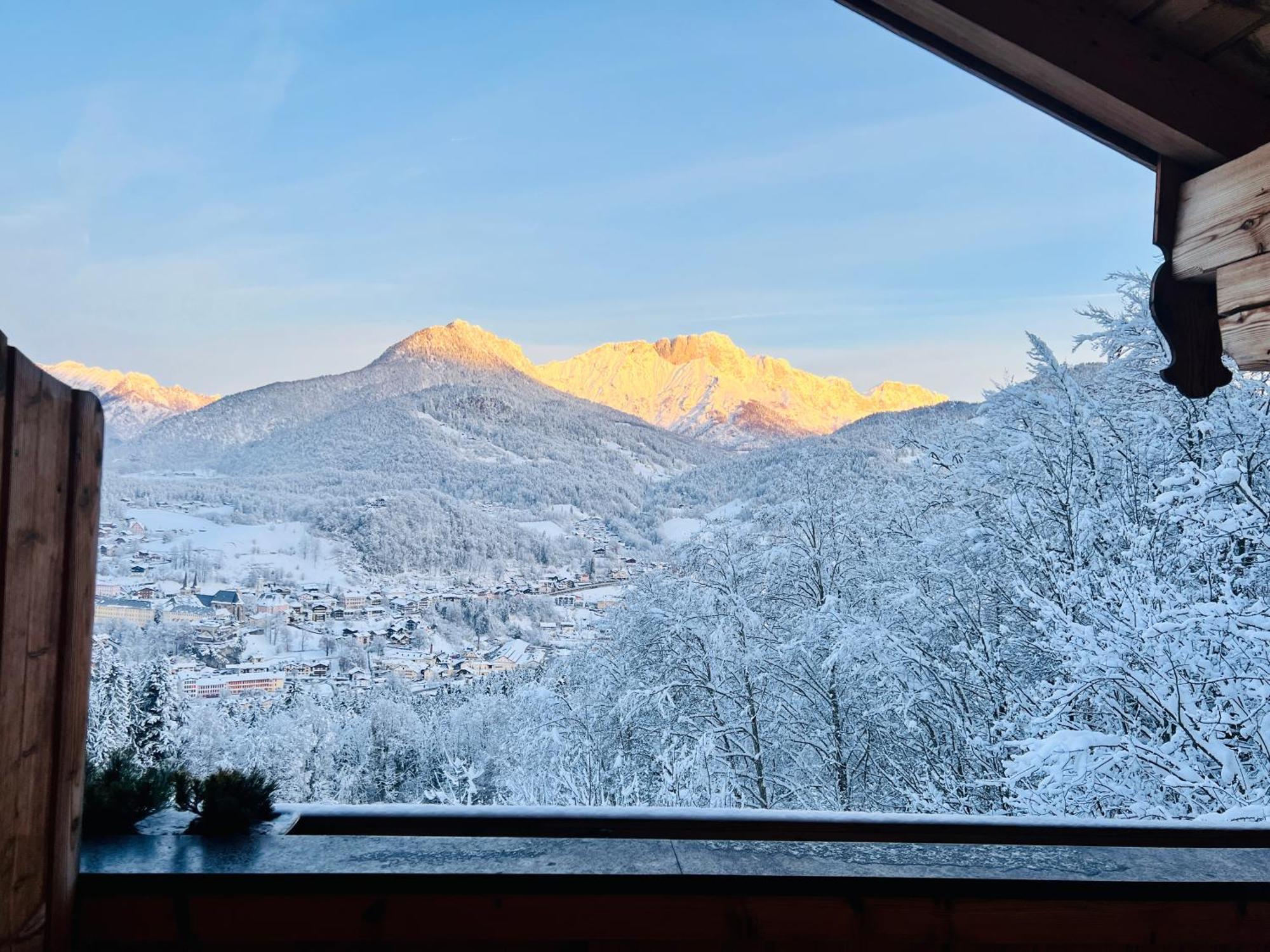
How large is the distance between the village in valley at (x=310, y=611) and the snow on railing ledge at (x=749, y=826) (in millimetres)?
7813

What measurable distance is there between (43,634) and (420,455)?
1639cm

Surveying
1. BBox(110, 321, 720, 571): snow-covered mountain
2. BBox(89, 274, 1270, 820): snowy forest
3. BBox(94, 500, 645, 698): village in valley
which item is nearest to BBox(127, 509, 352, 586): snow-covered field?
BBox(94, 500, 645, 698): village in valley

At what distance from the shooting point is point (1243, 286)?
1293 mm

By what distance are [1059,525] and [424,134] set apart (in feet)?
59.3

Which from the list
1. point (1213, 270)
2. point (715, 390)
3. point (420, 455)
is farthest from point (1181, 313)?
point (420, 455)

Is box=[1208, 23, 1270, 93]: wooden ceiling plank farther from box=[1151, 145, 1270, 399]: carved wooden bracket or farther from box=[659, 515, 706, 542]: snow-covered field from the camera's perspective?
box=[659, 515, 706, 542]: snow-covered field

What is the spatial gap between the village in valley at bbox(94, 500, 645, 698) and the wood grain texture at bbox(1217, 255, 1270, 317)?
7.97 m

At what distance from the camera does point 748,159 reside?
19.5 m

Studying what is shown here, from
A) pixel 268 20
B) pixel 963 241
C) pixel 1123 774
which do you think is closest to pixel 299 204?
pixel 268 20

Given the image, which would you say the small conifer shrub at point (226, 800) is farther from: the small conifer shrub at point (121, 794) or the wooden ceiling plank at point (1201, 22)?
the wooden ceiling plank at point (1201, 22)

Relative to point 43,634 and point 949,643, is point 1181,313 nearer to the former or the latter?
point 43,634

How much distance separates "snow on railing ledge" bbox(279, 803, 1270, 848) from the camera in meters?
1.18

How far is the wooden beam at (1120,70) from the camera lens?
130 cm

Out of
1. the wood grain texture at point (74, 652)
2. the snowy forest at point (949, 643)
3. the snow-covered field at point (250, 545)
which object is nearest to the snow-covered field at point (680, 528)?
the snowy forest at point (949, 643)
